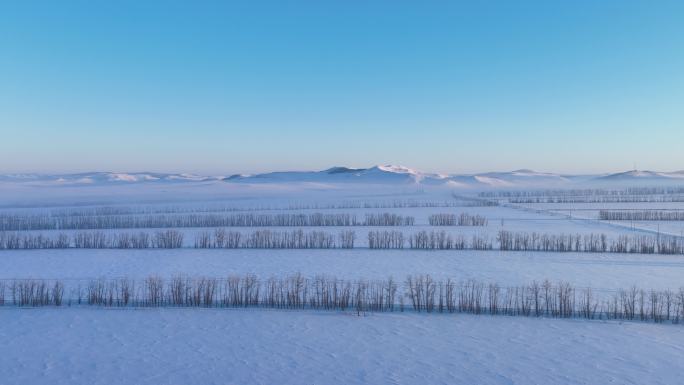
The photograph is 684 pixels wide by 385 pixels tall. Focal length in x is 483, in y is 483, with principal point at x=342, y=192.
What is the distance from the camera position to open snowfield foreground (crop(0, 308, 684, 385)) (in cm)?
664

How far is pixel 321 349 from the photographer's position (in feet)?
25.1

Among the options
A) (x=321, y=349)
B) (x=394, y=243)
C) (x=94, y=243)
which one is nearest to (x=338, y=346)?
(x=321, y=349)

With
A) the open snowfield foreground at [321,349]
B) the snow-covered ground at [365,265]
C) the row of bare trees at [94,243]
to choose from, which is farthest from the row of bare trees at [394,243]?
the open snowfield foreground at [321,349]

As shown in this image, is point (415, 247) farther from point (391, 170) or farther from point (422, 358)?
point (391, 170)

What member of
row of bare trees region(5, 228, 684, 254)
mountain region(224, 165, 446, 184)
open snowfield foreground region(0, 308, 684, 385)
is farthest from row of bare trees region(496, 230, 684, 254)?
mountain region(224, 165, 446, 184)

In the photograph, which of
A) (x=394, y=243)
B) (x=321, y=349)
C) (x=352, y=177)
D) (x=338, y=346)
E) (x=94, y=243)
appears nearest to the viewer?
(x=321, y=349)

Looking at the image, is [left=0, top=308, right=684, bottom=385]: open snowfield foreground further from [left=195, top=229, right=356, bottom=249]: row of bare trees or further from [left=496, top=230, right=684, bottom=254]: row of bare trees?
[left=496, top=230, right=684, bottom=254]: row of bare trees

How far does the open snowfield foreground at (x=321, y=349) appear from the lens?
664 centimetres

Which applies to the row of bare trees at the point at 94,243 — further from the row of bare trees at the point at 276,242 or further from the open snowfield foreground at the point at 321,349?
the open snowfield foreground at the point at 321,349

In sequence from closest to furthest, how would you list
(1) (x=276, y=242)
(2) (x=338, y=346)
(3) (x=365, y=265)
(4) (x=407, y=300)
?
1. (2) (x=338, y=346)
2. (4) (x=407, y=300)
3. (3) (x=365, y=265)
4. (1) (x=276, y=242)

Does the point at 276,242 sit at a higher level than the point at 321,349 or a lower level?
higher

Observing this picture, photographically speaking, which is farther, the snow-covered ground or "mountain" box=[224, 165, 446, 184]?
"mountain" box=[224, 165, 446, 184]

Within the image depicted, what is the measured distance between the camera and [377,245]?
58.9 feet

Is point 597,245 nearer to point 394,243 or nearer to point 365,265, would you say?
point 394,243
